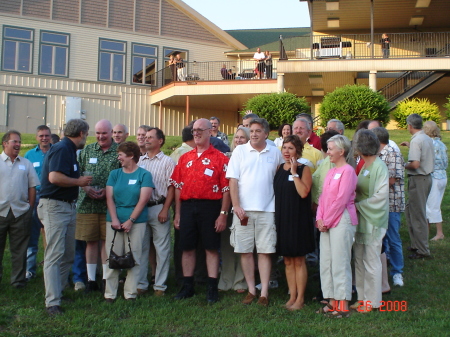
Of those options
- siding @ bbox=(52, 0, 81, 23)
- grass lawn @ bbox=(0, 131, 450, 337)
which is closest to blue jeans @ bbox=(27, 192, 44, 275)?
grass lawn @ bbox=(0, 131, 450, 337)

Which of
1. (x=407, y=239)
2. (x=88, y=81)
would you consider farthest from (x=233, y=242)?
(x=88, y=81)

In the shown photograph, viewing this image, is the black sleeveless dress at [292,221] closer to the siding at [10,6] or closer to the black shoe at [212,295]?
the black shoe at [212,295]

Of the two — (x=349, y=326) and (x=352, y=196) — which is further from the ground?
(x=352, y=196)

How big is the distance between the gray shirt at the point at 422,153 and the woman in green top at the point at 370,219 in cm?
203

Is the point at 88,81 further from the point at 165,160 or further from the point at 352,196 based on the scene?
the point at 352,196

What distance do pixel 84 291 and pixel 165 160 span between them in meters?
1.79

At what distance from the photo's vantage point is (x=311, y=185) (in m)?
5.48

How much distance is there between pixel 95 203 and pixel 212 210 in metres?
1.41

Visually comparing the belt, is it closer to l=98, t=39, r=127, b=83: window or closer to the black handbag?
the black handbag

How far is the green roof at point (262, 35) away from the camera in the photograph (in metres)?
28.4

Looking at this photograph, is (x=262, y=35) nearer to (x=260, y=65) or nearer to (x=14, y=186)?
(x=260, y=65)

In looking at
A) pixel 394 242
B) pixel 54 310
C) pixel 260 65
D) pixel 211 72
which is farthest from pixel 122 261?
pixel 211 72

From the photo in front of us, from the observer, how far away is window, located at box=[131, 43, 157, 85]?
996 inches

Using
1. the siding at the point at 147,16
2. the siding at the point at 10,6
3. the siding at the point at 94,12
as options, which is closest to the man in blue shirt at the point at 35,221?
the siding at the point at 10,6
